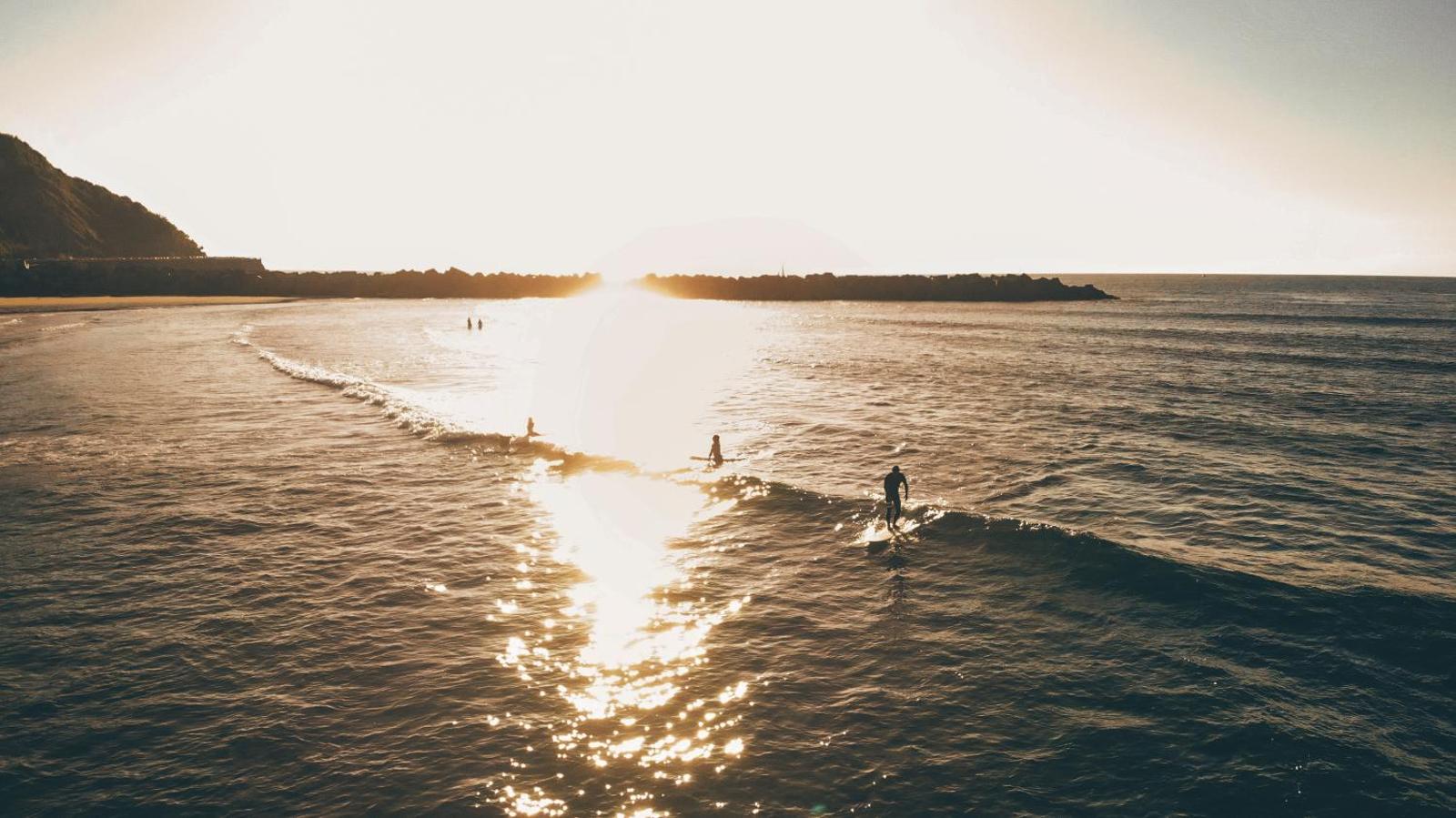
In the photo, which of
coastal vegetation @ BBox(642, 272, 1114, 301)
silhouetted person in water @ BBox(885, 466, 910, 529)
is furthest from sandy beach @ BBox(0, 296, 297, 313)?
silhouetted person in water @ BBox(885, 466, 910, 529)

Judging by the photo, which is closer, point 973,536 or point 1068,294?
point 973,536

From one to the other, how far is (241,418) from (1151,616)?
129 feet

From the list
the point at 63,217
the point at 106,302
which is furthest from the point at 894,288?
the point at 63,217

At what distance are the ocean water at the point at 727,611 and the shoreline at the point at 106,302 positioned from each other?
8553 centimetres

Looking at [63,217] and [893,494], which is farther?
[63,217]

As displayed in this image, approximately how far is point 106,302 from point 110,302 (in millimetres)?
431

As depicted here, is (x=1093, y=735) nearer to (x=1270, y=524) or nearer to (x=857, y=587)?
(x=857, y=587)

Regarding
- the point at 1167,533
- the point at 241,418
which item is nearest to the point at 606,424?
the point at 241,418

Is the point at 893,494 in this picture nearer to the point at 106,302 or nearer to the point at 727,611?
the point at 727,611

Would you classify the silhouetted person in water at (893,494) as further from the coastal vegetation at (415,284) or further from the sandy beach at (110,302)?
the coastal vegetation at (415,284)

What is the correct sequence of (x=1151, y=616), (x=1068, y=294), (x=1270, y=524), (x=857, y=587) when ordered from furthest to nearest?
(x=1068, y=294) < (x=1270, y=524) < (x=857, y=587) < (x=1151, y=616)

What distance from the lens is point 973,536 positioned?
20.4 meters

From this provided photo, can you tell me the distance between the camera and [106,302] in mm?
111125

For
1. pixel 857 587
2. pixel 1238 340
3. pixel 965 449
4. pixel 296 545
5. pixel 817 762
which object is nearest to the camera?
pixel 817 762
